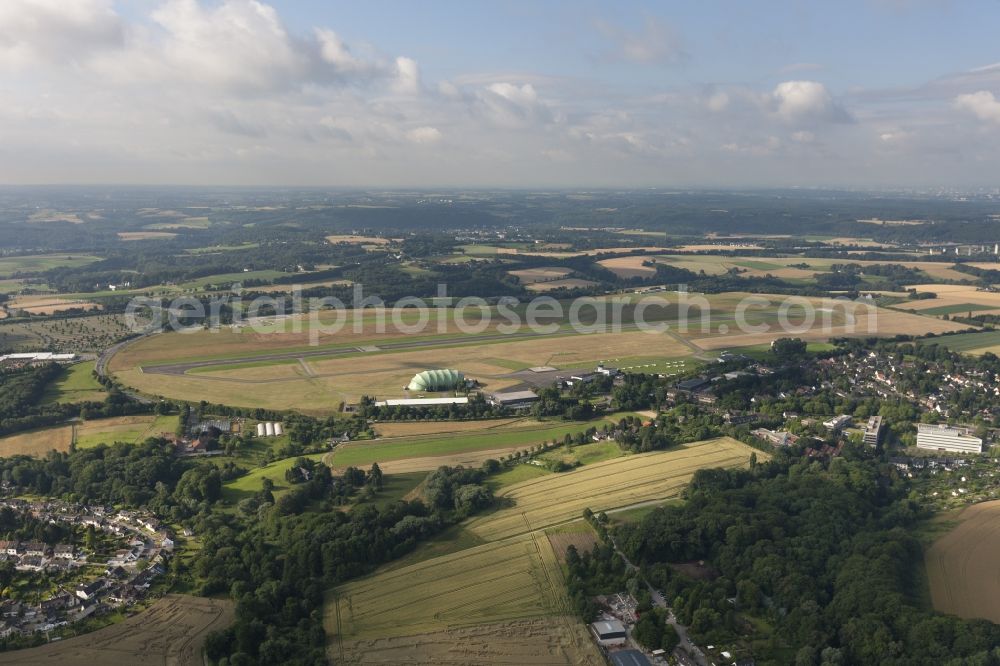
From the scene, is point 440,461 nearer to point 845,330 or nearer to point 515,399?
point 515,399

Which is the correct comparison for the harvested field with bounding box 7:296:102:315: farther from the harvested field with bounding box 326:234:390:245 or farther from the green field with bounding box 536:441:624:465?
the green field with bounding box 536:441:624:465

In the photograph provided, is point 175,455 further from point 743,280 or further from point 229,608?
point 743,280

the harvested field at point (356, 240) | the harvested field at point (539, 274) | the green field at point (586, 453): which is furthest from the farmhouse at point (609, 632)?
the harvested field at point (356, 240)

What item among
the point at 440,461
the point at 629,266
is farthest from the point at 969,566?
the point at 629,266

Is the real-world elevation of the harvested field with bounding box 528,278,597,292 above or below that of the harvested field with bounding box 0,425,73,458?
above

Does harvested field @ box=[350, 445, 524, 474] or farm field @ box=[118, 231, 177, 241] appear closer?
harvested field @ box=[350, 445, 524, 474]

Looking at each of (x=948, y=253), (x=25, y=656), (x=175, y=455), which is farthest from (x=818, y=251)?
(x=25, y=656)

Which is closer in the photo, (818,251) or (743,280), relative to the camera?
(743,280)

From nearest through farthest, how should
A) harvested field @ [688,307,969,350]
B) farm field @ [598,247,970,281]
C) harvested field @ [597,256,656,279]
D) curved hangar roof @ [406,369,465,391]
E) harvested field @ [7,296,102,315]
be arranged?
curved hangar roof @ [406,369,465,391]
harvested field @ [688,307,969,350]
harvested field @ [7,296,102,315]
harvested field @ [597,256,656,279]
farm field @ [598,247,970,281]

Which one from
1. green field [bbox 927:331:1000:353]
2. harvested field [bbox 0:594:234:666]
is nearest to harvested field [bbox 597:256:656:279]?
green field [bbox 927:331:1000:353]
